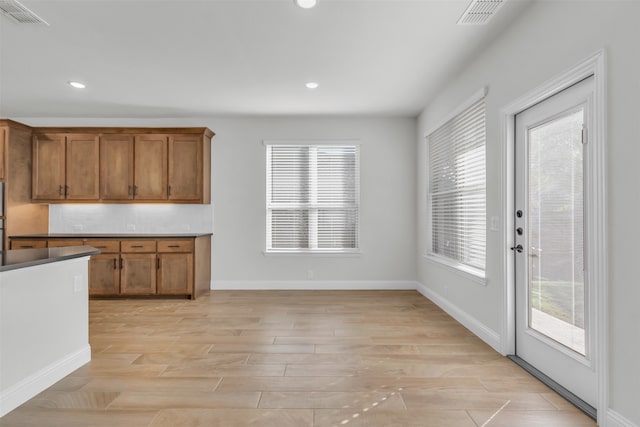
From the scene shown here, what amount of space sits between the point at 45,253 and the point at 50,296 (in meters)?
0.33

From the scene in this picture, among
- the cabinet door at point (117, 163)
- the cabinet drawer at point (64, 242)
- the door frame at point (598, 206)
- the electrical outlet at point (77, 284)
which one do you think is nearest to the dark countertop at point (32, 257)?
the electrical outlet at point (77, 284)

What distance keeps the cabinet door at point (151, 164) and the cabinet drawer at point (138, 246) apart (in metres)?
0.69

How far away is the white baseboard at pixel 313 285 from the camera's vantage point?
5.52m

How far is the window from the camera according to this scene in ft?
18.2

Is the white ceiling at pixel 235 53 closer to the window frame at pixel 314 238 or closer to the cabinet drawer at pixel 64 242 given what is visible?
the window frame at pixel 314 238

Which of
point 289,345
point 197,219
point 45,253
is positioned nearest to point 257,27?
point 45,253

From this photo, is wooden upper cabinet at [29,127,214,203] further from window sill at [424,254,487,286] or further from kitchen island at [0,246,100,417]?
window sill at [424,254,487,286]

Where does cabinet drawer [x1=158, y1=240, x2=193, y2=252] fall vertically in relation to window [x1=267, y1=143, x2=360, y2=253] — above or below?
below

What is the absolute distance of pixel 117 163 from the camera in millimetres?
5172

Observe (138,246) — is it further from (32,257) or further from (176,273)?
(32,257)

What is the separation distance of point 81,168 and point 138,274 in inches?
72.2

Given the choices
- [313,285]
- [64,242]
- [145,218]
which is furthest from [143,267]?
[313,285]

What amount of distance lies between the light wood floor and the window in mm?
1690

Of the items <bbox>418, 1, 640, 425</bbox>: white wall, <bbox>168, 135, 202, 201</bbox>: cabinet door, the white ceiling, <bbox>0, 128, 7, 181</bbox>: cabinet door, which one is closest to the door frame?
<bbox>418, 1, 640, 425</bbox>: white wall
